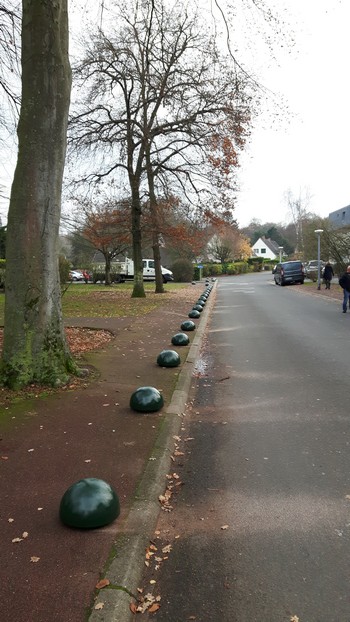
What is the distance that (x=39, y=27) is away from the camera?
19.9 feet

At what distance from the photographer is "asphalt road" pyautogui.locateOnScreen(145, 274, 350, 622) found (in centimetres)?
256

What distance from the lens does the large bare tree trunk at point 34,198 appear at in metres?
6.01

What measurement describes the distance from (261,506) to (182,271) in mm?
44709

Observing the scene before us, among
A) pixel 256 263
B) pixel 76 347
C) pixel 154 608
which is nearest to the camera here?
pixel 154 608

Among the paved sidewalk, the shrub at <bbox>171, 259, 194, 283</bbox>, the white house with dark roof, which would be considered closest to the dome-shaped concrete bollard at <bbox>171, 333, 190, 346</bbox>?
the paved sidewalk

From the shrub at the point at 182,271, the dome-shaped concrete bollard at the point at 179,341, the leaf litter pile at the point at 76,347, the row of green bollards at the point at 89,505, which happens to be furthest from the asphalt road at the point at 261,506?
the shrub at the point at 182,271

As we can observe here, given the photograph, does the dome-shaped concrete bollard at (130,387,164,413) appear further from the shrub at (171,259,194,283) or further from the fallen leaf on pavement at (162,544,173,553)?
the shrub at (171,259,194,283)

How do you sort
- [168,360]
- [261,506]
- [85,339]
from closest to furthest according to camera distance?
[261,506] → [168,360] → [85,339]

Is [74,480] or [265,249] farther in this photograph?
[265,249]

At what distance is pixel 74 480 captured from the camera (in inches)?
149

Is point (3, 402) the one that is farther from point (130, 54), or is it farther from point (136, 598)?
point (130, 54)

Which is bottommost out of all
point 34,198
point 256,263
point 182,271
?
point 182,271

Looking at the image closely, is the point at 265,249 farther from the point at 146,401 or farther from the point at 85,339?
the point at 146,401

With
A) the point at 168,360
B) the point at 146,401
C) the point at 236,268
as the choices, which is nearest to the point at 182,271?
the point at 236,268
